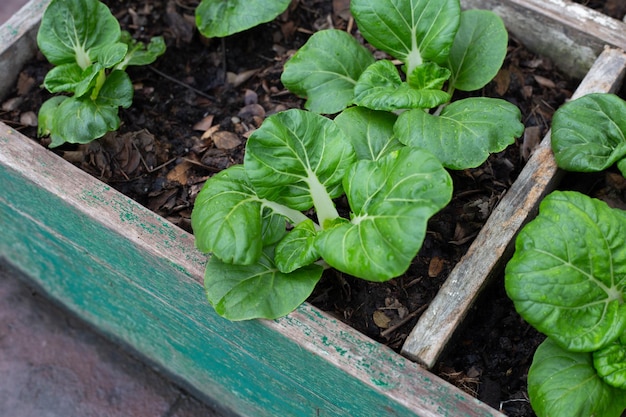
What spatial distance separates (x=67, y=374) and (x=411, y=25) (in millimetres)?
1666

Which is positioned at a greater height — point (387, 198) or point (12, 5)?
point (387, 198)

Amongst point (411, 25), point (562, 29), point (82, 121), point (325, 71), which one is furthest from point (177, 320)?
point (562, 29)

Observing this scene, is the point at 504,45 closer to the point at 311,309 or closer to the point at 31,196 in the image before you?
the point at 311,309

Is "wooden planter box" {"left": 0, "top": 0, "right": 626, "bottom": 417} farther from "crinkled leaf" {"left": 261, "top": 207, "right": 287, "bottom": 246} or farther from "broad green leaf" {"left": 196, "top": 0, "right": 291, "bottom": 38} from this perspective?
"broad green leaf" {"left": 196, "top": 0, "right": 291, "bottom": 38}

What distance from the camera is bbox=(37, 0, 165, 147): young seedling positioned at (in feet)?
7.03

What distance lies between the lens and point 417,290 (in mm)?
2020

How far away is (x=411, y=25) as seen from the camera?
2094 millimetres

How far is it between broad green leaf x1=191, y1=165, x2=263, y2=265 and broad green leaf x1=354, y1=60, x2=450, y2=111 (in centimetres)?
38

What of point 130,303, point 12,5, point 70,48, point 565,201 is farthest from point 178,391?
point 12,5

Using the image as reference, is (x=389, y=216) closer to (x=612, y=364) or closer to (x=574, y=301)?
(x=574, y=301)

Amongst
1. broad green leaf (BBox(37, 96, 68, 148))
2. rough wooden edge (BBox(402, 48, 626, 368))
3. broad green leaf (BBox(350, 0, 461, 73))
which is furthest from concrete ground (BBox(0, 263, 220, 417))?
broad green leaf (BBox(350, 0, 461, 73))

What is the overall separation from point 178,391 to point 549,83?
1622 millimetres

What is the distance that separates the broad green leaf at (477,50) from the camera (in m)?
2.16

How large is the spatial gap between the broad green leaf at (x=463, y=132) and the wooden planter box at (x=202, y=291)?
0.18 metres
